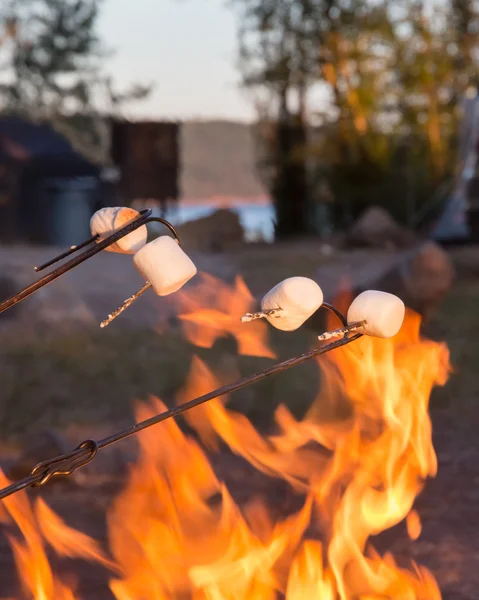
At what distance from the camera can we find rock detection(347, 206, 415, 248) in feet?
52.9

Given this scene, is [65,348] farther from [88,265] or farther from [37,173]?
[37,173]

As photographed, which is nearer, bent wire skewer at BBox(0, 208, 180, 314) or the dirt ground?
bent wire skewer at BBox(0, 208, 180, 314)

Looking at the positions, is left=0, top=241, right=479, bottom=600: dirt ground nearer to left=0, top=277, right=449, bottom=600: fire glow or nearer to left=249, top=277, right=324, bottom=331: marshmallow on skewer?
left=0, top=277, right=449, bottom=600: fire glow

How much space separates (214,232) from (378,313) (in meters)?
16.6

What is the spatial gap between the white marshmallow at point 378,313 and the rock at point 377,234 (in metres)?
14.4

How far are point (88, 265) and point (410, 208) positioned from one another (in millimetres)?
8033

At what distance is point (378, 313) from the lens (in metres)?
1.66

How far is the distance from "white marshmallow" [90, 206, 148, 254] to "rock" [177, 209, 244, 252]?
628 inches

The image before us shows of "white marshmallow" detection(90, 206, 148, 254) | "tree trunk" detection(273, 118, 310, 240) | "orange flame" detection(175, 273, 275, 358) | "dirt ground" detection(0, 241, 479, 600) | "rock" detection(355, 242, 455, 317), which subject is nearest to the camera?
"white marshmallow" detection(90, 206, 148, 254)

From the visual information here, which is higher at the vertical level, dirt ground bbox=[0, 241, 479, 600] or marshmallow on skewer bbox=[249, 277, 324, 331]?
marshmallow on skewer bbox=[249, 277, 324, 331]

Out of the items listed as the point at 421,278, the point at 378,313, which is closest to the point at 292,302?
the point at 378,313

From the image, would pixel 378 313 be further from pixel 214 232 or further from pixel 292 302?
pixel 214 232

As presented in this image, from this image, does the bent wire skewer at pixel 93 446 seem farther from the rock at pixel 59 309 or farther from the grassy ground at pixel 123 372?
the rock at pixel 59 309

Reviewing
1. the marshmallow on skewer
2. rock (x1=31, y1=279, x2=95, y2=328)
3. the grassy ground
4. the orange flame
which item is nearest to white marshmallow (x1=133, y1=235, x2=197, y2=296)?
the marshmallow on skewer
